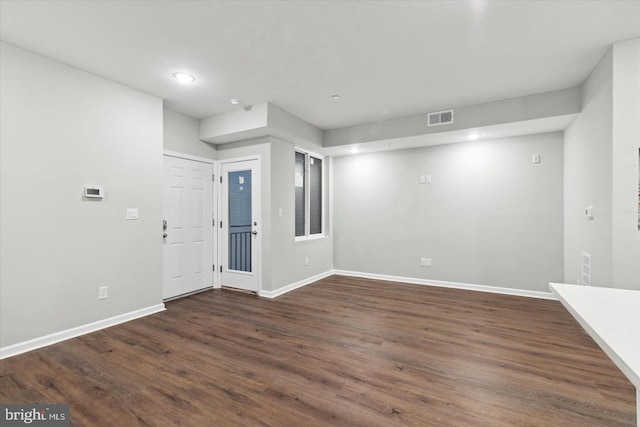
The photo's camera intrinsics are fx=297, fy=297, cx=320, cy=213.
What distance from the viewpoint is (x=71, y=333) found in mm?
2957

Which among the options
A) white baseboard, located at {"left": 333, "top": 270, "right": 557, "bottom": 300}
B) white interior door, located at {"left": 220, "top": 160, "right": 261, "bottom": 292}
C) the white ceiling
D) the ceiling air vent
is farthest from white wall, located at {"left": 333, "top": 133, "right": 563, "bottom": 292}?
white interior door, located at {"left": 220, "top": 160, "right": 261, "bottom": 292}

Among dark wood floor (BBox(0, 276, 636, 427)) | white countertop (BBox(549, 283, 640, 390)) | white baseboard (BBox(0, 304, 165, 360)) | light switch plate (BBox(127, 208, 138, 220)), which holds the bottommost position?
dark wood floor (BBox(0, 276, 636, 427))

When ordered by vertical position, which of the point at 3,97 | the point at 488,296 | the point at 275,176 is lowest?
the point at 488,296

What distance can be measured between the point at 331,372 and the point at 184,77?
3.26 m

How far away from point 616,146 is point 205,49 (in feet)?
12.3

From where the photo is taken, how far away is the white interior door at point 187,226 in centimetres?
421

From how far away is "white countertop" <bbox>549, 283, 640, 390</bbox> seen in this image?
2.49 feet

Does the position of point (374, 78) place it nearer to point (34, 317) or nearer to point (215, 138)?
point (215, 138)

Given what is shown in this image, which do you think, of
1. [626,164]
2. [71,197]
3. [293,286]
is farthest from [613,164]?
[71,197]

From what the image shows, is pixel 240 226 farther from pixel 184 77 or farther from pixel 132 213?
pixel 184 77

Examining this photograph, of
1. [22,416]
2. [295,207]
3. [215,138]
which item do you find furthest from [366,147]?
[22,416]

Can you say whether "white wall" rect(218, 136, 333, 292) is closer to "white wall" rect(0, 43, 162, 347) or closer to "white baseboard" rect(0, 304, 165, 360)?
"white wall" rect(0, 43, 162, 347)

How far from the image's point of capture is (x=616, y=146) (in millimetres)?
2586

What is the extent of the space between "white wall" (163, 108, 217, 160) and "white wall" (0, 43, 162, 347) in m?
0.39
